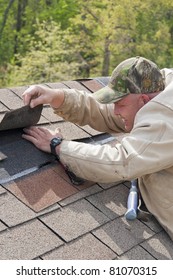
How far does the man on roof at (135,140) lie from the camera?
8.39ft

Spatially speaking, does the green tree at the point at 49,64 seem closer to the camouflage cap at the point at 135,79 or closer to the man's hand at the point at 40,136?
the man's hand at the point at 40,136

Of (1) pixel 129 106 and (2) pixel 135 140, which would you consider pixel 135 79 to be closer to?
(1) pixel 129 106

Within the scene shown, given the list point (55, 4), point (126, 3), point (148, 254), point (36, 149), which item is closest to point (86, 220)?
point (148, 254)

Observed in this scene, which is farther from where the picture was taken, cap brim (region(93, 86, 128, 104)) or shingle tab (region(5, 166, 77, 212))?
cap brim (region(93, 86, 128, 104))

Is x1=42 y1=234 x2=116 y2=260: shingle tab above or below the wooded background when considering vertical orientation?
above

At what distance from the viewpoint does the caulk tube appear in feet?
9.06

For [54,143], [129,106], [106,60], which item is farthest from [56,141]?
[106,60]

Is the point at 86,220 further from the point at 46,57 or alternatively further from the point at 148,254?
the point at 46,57

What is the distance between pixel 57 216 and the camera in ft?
8.43

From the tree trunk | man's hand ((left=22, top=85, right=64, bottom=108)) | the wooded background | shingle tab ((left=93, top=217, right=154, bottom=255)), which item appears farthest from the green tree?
shingle tab ((left=93, top=217, right=154, bottom=255))

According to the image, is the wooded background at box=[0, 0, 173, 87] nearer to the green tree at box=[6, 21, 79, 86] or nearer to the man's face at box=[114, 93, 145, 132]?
the green tree at box=[6, 21, 79, 86]

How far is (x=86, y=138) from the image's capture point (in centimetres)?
343

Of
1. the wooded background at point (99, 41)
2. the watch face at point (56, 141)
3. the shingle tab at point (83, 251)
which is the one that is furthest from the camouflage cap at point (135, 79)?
the wooded background at point (99, 41)

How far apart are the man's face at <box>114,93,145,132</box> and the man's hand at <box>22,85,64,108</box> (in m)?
0.46
